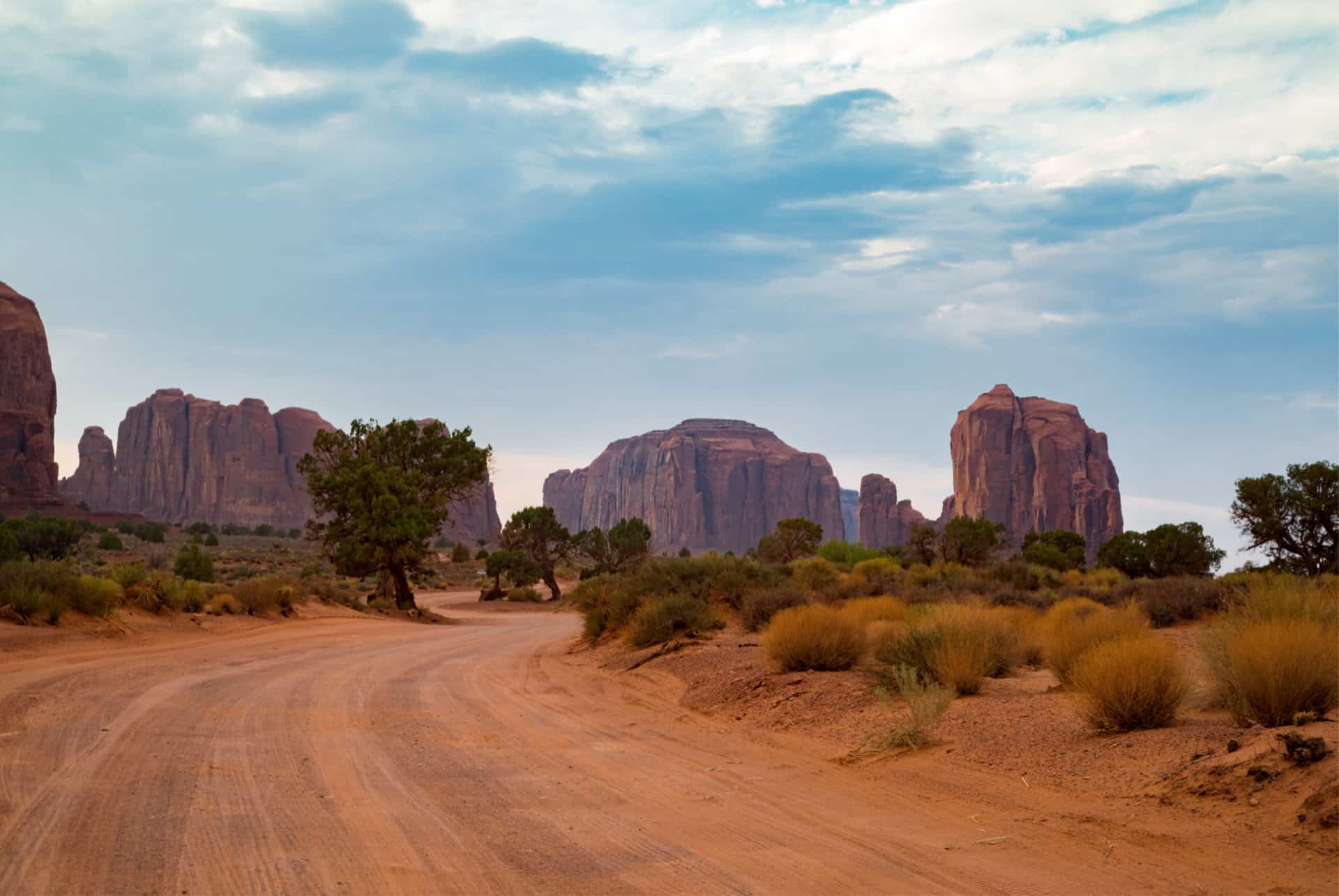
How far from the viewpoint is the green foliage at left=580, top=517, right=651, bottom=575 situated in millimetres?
60469

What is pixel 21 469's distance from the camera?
89.1 meters

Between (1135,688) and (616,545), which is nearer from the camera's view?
(1135,688)

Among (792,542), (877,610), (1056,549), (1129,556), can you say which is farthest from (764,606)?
(792,542)

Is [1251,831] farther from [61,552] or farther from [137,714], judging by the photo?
[61,552]

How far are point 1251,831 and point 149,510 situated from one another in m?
163

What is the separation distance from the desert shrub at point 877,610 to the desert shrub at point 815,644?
319 cm

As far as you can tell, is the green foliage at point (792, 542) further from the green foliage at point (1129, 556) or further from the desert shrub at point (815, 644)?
the desert shrub at point (815, 644)

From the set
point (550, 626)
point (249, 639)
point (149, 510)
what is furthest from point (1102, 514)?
point (149, 510)

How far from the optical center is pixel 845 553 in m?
54.6

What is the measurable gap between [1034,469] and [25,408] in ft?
383

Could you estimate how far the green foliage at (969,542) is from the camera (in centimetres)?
4997

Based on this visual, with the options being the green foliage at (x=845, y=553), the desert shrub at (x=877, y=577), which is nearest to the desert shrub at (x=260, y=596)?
the desert shrub at (x=877, y=577)

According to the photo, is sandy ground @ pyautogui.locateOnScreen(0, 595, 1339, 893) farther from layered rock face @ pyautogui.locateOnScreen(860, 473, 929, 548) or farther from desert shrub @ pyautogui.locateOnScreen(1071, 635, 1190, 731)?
layered rock face @ pyautogui.locateOnScreen(860, 473, 929, 548)

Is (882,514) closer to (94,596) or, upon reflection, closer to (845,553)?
(845,553)
